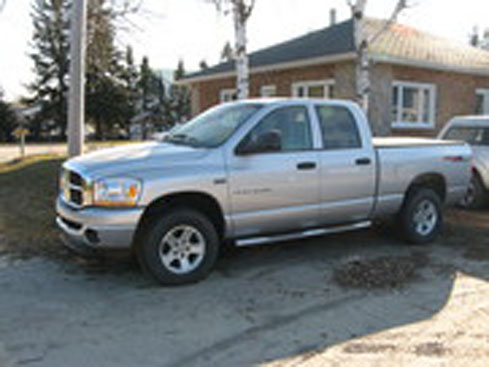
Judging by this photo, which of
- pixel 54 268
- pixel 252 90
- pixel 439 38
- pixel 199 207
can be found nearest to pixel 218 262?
pixel 199 207

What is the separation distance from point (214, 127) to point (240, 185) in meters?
0.94

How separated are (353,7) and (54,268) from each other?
25.9ft

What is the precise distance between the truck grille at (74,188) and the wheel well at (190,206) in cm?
67

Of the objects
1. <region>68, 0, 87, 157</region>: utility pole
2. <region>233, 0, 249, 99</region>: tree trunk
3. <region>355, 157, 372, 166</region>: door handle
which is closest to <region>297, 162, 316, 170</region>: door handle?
<region>355, 157, 372, 166</region>: door handle

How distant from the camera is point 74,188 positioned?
490 centimetres

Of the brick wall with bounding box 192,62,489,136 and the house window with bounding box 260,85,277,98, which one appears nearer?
the brick wall with bounding box 192,62,489,136

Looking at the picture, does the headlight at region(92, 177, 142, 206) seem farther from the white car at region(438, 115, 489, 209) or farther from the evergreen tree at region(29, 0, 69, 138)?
the evergreen tree at region(29, 0, 69, 138)

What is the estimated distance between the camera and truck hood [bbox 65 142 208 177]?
4.64 meters

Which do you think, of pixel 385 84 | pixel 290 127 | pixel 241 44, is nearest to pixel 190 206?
pixel 290 127

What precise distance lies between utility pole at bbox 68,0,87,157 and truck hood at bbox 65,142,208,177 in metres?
3.07

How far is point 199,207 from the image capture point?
5.13 metres

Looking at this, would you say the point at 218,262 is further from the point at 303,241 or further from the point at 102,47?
the point at 102,47

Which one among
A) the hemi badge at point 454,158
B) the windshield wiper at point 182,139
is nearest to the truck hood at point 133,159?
the windshield wiper at point 182,139

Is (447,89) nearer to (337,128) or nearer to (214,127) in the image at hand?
(337,128)
